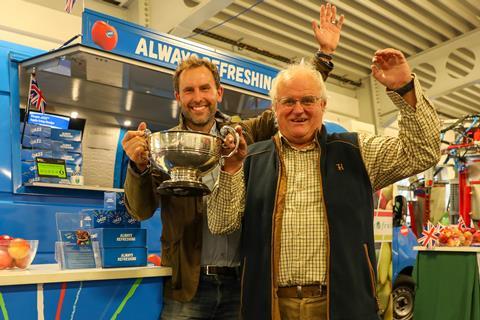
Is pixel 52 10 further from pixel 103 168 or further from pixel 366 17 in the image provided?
pixel 366 17

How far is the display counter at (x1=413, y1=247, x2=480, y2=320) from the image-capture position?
401 cm

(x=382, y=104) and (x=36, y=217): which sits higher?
(x=382, y=104)

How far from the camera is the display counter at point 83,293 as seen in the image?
5.19 ft

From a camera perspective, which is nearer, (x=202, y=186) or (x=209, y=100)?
(x=202, y=186)

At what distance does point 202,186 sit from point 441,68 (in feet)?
25.8

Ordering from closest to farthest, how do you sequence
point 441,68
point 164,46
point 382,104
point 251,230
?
point 251,230, point 164,46, point 441,68, point 382,104

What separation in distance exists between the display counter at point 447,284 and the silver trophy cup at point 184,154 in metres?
3.28

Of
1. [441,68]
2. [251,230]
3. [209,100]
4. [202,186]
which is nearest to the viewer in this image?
[202,186]

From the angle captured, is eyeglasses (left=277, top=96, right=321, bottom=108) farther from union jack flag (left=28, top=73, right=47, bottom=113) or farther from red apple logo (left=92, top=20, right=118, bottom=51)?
union jack flag (left=28, top=73, right=47, bottom=113)

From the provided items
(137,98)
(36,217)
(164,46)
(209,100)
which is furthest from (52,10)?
(209,100)

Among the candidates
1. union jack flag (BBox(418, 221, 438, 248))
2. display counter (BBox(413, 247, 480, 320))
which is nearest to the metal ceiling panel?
union jack flag (BBox(418, 221, 438, 248))

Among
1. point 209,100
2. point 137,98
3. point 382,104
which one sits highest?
point 382,104

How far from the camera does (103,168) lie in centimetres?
349

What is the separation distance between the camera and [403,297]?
19.2 feet
